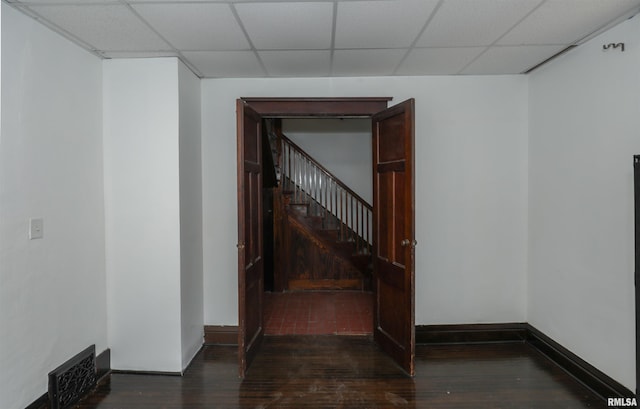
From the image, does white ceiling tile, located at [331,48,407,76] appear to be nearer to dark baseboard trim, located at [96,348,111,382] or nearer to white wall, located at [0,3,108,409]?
white wall, located at [0,3,108,409]

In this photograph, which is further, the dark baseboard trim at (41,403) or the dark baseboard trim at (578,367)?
the dark baseboard trim at (578,367)

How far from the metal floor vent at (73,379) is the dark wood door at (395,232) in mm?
2404

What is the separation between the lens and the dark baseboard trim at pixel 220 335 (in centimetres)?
336

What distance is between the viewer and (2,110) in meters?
1.94

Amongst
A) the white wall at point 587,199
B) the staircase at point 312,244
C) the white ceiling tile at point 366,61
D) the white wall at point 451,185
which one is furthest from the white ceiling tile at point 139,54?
the white wall at point 587,199

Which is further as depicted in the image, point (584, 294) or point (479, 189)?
point (479, 189)

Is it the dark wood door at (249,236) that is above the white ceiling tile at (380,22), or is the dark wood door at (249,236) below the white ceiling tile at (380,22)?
below

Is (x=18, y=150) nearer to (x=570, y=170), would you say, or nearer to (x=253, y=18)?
(x=253, y=18)

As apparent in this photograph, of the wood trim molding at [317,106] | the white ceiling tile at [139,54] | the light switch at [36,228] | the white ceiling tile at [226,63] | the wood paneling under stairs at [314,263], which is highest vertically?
the white ceiling tile at [226,63]

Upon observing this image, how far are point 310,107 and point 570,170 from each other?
231 centimetres

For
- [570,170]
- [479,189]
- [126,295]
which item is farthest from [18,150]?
[570,170]

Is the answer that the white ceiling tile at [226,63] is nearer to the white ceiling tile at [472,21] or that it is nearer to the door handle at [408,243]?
the white ceiling tile at [472,21]

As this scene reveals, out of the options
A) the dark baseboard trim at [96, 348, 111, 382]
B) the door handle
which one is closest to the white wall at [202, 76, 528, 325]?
the door handle

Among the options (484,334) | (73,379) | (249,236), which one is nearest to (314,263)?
(249,236)
